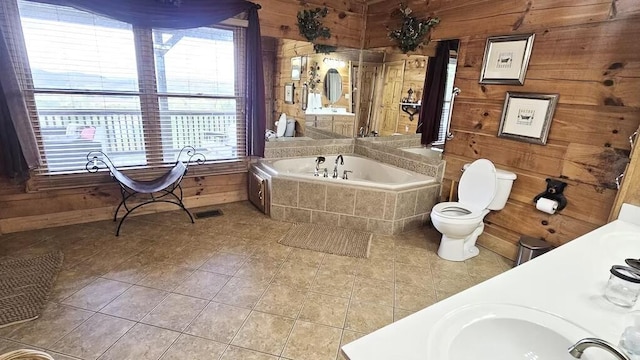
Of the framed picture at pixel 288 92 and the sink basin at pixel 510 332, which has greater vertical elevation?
the framed picture at pixel 288 92

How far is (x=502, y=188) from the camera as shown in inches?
102

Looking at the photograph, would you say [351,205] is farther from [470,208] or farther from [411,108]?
[411,108]

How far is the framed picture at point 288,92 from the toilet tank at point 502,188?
2.38 metres

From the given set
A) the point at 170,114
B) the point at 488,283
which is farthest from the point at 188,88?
the point at 488,283

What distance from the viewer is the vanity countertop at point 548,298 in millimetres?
731

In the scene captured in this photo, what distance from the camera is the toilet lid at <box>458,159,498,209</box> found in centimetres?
257

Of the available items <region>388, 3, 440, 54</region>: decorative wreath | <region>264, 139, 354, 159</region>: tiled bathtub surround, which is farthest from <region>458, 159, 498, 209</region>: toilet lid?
<region>264, 139, 354, 159</region>: tiled bathtub surround

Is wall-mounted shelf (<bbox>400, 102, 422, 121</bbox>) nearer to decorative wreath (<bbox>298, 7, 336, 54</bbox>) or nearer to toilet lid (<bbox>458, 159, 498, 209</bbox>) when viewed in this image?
toilet lid (<bbox>458, 159, 498, 209</bbox>)

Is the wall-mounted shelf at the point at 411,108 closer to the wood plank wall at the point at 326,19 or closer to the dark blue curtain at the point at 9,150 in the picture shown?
the wood plank wall at the point at 326,19

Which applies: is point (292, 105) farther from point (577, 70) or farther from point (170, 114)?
point (577, 70)

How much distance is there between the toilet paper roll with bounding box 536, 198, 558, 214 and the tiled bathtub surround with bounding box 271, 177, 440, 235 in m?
0.97

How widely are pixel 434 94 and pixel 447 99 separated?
205mm

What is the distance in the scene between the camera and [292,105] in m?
3.81

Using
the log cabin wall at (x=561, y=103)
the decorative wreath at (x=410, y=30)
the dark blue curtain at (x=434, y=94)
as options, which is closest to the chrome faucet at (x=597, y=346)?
the log cabin wall at (x=561, y=103)
